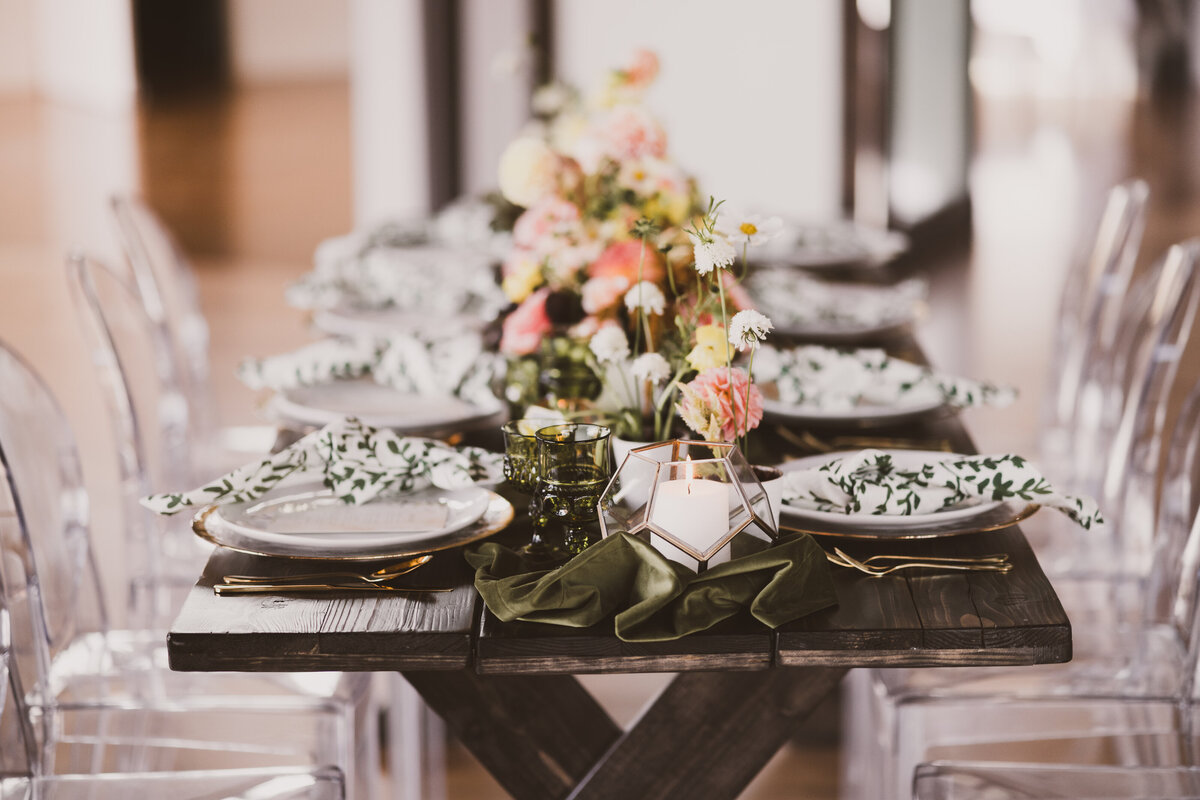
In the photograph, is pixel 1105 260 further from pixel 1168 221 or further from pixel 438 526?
pixel 1168 221

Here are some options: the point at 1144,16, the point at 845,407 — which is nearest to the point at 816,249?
the point at 845,407

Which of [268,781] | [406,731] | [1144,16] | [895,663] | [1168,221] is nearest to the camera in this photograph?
[895,663]

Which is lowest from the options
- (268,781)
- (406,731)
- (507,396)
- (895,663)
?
(406,731)

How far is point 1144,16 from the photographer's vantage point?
13.1m

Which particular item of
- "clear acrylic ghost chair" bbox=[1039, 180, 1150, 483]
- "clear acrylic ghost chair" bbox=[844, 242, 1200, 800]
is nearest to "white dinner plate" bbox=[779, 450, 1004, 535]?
"clear acrylic ghost chair" bbox=[844, 242, 1200, 800]

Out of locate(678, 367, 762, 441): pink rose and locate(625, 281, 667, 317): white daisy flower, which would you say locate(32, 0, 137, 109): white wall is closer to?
locate(625, 281, 667, 317): white daisy flower

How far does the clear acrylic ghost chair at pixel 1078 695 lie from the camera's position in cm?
177

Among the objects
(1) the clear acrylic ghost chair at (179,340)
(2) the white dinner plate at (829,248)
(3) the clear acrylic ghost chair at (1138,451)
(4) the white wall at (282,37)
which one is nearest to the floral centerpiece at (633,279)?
(2) the white dinner plate at (829,248)

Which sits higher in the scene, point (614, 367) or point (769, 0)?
point (769, 0)

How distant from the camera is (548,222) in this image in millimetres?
2031

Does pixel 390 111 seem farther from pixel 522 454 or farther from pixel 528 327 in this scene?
pixel 522 454

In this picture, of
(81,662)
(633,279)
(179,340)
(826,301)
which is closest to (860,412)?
(633,279)

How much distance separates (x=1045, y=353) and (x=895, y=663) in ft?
13.5

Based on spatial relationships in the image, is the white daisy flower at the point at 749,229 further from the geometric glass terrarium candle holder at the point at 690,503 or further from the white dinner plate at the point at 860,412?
the white dinner plate at the point at 860,412
